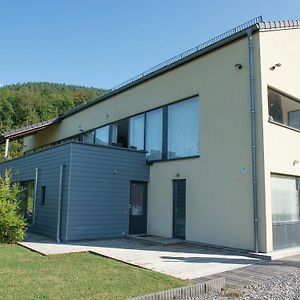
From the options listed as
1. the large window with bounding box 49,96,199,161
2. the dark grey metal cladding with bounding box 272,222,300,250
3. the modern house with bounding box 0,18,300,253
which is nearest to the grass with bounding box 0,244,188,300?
the modern house with bounding box 0,18,300,253

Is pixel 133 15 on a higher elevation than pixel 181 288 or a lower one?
higher

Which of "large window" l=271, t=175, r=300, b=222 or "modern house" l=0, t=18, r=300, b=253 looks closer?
"modern house" l=0, t=18, r=300, b=253

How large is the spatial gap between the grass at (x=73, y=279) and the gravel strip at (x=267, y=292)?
0.72m

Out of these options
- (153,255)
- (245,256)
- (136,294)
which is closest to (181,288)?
(136,294)

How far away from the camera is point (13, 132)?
19.3 m

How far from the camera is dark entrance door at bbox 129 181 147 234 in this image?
1302cm

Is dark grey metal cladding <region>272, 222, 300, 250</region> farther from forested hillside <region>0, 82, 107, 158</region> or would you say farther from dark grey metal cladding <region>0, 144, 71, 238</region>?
forested hillside <region>0, 82, 107, 158</region>

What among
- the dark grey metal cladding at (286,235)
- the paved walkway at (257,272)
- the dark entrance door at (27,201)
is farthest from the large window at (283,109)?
the dark entrance door at (27,201)

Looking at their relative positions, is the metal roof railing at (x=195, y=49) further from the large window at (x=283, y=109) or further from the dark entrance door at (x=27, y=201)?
the dark entrance door at (x=27, y=201)

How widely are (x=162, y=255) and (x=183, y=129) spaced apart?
487 cm

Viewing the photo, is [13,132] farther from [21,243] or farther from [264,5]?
[264,5]

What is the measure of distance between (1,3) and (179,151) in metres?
7.32

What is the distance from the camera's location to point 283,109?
11.4 m

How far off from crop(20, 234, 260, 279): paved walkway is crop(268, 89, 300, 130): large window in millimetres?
4433
